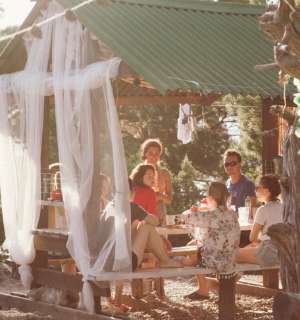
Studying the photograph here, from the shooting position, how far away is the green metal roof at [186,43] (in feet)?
28.5

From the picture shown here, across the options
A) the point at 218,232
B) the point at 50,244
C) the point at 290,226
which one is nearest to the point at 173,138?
the point at 50,244

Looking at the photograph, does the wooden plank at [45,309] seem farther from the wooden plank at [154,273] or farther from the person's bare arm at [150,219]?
the person's bare arm at [150,219]

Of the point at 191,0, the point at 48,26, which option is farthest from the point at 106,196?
the point at 191,0

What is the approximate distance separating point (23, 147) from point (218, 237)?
2.44m

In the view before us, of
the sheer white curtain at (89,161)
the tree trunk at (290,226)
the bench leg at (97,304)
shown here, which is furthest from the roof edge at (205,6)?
the tree trunk at (290,226)

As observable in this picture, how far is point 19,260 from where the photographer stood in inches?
399

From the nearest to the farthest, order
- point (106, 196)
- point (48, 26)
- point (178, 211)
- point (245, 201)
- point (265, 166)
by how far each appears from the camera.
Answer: point (106, 196)
point (48, 26)
point (245, 201)
point (265, 166)
point (178, 211)

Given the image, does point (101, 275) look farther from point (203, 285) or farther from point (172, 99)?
point (172, 99)

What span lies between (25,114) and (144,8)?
181 centimetres

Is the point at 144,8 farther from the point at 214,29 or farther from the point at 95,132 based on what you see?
the point at 95,132

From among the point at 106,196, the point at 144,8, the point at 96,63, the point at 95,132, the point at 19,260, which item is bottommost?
the point at 19,260

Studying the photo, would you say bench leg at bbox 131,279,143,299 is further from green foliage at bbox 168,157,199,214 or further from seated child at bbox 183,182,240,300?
green foliage at bbox 168,157,199,214

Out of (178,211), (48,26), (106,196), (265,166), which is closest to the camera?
(106,196)

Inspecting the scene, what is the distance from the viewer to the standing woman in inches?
420
